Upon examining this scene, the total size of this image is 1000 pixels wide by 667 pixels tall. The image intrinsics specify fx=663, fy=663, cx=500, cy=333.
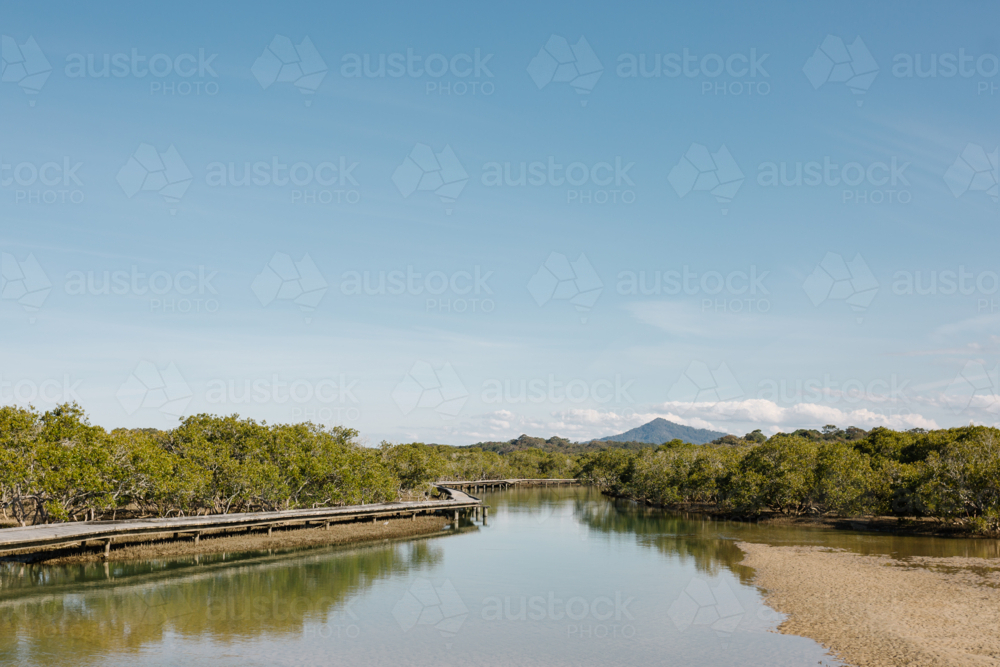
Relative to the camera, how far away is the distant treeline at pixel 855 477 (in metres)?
49.1

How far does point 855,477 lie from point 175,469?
5503 cm

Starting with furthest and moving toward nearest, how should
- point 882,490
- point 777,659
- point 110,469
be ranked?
point 882,490, point 110,469, point 777,659

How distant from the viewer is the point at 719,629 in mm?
26797

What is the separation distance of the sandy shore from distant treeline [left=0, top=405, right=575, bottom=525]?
3609cm

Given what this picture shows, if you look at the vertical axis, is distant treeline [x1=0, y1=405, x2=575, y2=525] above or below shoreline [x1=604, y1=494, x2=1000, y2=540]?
above

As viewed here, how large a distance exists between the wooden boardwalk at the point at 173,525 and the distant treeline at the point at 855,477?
32.2 metres

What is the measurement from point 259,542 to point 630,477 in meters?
67.4

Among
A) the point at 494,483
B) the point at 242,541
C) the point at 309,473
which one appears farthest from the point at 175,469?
the point at 494,483

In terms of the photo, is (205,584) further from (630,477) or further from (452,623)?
(630,477)

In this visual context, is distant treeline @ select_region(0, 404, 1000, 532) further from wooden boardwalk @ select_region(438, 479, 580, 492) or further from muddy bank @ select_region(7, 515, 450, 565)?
wooden boardwalk @ select_region(438, 479, 580, 492)

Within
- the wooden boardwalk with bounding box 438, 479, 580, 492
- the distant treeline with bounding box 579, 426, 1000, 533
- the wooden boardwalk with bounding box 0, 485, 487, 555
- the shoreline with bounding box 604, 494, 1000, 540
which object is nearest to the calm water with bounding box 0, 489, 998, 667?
the wooden boardwalk with bounding box 0, 485, 487, 555

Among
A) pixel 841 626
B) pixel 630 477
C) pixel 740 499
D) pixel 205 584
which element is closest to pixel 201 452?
pixel 205 584

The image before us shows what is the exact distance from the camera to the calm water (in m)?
23.2

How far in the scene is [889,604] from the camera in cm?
2931
